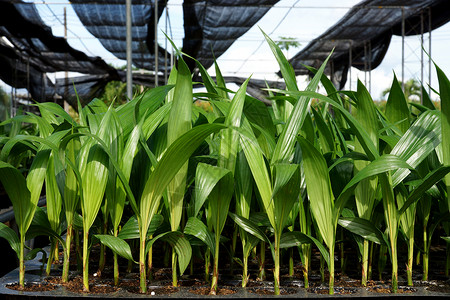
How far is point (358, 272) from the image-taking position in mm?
838

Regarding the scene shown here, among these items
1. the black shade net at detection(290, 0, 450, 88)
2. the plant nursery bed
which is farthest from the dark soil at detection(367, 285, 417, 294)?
the black shade net at detection(290, 0, 450, 88)

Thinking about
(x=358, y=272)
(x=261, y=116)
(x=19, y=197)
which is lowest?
(x=358, y=272)

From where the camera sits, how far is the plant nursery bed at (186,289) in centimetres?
64

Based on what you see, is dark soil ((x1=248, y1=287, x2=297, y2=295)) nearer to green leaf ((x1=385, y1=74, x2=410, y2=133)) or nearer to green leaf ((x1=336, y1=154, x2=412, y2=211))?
green leaf ((x1=336, y1=154, x2=412, y2=211))

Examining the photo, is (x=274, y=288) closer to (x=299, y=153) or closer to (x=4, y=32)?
(x=299, y=153)

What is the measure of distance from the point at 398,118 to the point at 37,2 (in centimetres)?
666

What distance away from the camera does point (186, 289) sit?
0.69 metres

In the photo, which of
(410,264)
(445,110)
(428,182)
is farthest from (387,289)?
(445,110)

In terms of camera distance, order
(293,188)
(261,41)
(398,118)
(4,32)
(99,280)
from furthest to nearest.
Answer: (261,41)
(4,32)
(398,118)
(99,280)
(293,188)

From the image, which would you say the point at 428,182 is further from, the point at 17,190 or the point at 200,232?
the point at 17,190

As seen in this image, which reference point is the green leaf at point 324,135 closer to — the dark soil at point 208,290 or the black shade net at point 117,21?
the dark soil at point 208,290

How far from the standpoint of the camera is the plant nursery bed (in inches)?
25.2

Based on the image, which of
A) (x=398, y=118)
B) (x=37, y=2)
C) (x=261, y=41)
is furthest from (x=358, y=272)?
(x=261, y=41)

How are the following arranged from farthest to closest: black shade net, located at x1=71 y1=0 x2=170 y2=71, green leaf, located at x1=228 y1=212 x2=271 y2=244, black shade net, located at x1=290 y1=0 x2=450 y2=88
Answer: black shade net, located at x1=290 y1=0 x2=450 y2=88, black shade net, located at x1=71 y1=0 x2=170 y2=71, green leaf, located at x1=228 y1=212 x2=271 y2=244
